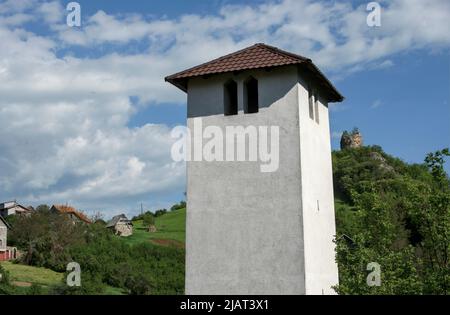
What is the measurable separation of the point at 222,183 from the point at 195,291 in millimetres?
3010

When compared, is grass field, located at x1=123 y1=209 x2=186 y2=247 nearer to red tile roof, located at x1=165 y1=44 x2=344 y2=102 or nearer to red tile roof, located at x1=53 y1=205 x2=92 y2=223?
red tile roof, located at x1=53 y1=205 x2=92 y2=223

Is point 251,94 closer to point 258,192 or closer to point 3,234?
point 258,192

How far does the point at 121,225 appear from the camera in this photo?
69812mm

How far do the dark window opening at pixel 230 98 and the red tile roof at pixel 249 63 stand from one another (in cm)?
61

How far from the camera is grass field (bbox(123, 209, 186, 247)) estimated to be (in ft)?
206

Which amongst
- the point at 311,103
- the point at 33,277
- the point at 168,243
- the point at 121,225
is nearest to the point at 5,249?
the point at 33,277

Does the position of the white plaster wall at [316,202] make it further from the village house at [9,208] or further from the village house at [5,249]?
the village house at [9,208]

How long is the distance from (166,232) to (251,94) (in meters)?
53.0

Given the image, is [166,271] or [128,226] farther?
[128,226]

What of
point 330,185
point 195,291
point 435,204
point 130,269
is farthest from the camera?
point 130,269
